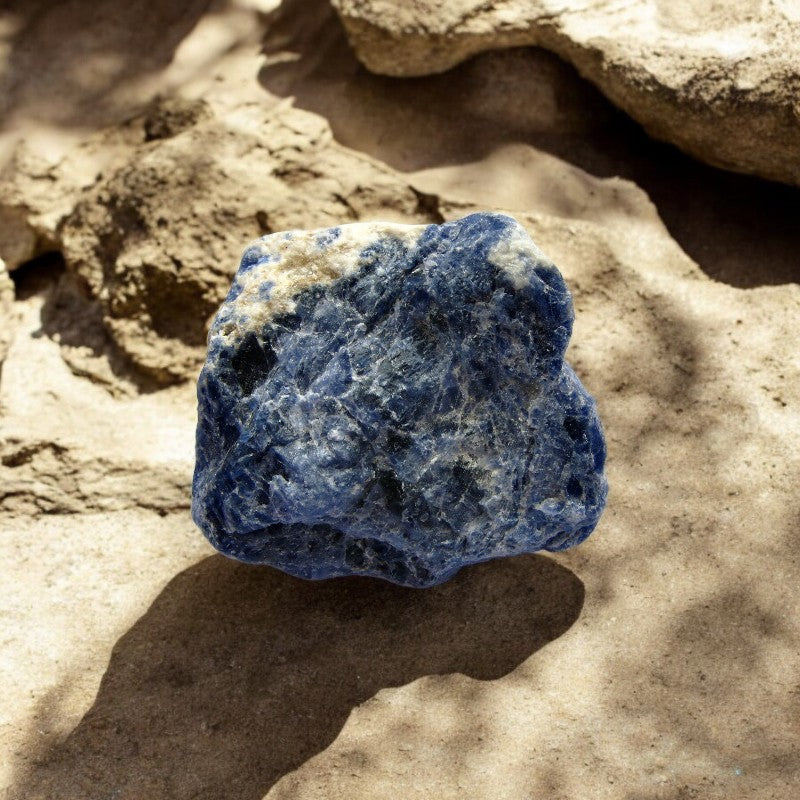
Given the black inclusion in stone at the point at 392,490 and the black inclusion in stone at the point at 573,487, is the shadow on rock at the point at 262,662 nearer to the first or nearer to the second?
the black inclusion in stone at the point at 573,487

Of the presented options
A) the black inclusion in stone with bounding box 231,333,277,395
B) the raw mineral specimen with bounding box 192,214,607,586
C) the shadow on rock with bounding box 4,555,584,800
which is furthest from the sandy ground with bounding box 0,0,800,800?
the black inclusion in stone with bounding box 231,333,277,395

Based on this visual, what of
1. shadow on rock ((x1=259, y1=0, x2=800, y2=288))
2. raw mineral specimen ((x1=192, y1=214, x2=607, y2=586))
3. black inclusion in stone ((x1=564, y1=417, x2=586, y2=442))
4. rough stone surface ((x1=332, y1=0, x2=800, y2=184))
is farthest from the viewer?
shadow on rock ((x1=259, y1=0, x2=800, y2=288))

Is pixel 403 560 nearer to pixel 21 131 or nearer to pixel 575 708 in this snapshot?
pixel 575 708

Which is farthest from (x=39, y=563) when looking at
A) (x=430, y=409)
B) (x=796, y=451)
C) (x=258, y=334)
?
(x=796, y=451)

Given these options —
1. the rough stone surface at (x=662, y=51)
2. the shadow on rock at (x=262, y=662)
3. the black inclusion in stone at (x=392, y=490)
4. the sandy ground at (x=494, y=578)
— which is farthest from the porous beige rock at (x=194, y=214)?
the black inclusion in stone at (x=392, y=490)

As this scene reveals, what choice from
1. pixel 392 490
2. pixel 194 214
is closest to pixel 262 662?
pixel 392 490

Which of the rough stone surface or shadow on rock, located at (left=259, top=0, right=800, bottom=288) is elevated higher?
the rough stone surface

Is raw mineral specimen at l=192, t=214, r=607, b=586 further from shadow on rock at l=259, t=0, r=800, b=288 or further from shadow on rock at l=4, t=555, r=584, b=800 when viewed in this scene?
shadow on rock at l=259, t=0, r=800, b=288

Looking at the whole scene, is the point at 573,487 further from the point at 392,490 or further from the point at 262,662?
the point at 262,662
